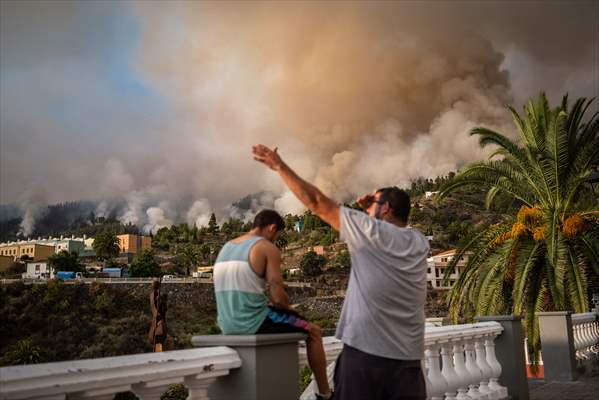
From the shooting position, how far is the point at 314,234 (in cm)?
13775

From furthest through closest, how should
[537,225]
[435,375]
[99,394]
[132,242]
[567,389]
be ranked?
[132,242], [537,225], [567,389], [435,375], [99,394]

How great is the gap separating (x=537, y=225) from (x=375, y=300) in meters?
9.28

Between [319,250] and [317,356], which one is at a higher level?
[319,250]

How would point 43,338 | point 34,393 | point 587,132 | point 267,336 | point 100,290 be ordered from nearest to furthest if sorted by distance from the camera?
point 34,393 → point 267,336 → point 587,132 → point 43,338 → point 100,290

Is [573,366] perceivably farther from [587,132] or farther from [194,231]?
[194,231]

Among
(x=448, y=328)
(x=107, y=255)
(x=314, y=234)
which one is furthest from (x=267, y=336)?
(x=314, y=234)

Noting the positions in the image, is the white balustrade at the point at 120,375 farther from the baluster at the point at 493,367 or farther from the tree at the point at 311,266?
the tree at the point at 311,266

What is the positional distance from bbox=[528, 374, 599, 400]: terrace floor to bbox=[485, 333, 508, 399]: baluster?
47.6 inches

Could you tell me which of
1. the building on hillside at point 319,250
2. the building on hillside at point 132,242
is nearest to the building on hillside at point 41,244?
the building on hillside at point 132,242

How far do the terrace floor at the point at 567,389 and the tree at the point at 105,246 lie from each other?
110 m

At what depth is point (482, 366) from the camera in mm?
4660

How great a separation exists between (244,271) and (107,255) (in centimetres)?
11468

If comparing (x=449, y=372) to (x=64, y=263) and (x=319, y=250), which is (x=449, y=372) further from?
(x=319, y=250)

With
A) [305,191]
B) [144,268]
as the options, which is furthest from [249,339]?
[144,268]
